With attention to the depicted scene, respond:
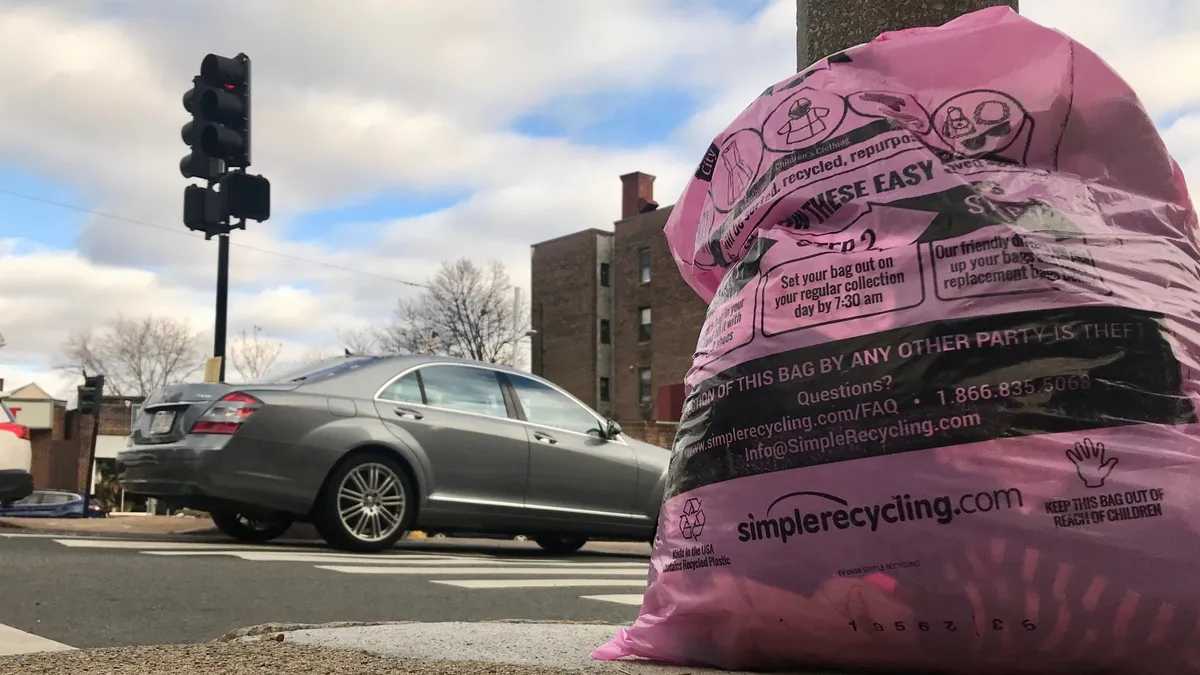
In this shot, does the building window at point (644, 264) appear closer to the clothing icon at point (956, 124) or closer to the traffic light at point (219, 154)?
the traffic light at point (219, 154)

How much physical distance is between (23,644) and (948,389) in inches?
99.9

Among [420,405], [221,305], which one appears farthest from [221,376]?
[420,405]

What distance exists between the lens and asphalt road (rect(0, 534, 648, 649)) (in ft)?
12.3

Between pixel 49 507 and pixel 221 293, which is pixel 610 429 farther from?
pixel 49 507

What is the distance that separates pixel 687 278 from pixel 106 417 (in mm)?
41473

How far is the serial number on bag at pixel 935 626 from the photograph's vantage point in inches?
68.6

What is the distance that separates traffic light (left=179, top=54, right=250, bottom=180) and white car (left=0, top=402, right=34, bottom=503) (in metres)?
2.51

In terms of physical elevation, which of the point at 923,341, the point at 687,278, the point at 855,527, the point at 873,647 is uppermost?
the point at 687,278

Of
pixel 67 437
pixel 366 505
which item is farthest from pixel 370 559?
pixel 67 437

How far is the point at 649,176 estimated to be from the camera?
4759cm

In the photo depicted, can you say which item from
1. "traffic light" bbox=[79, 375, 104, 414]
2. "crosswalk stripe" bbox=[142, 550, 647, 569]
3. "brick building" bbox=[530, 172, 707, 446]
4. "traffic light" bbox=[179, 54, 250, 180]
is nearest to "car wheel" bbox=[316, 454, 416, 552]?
"crosswalk stripe" bbox=[142, 550, 647, 569]

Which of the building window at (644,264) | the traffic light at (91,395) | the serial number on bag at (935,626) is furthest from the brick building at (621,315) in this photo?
the serial number on bag at (935,626)

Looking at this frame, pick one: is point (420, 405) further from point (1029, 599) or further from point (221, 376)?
point (1029, 599)

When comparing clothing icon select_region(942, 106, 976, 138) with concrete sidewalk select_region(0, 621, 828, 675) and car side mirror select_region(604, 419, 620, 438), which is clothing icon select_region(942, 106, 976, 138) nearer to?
concrete sidewalk select_region(0, 621, 828, 675)
